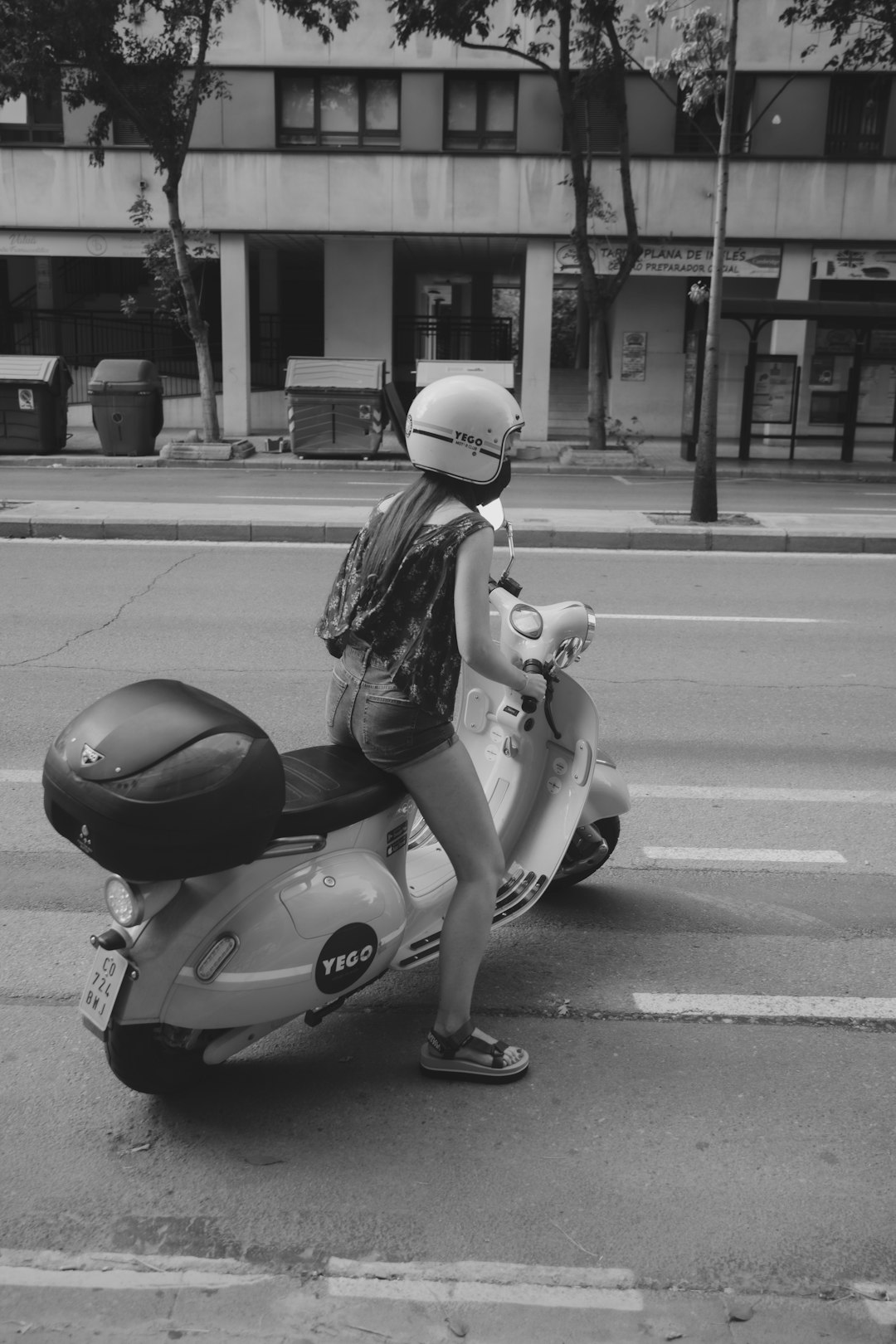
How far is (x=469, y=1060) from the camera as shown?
3.35 m

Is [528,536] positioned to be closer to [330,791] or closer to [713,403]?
[713,403]

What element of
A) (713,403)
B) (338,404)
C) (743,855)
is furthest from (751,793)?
(338,404)

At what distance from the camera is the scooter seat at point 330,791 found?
10.2 ft

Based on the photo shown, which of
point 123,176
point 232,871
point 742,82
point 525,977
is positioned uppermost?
point 742,82

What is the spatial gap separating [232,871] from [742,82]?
2648 cm

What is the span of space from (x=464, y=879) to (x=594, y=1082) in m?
0.63

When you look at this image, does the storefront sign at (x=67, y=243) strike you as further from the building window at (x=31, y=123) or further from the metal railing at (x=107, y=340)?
the metal railing at (x=107, y=340)

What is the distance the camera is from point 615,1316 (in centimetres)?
251

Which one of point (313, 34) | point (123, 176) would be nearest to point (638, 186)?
point (313, 34)

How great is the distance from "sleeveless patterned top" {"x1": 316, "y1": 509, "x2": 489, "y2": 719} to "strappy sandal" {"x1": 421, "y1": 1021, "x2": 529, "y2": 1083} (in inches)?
34.0

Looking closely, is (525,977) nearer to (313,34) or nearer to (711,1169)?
(711,1169)

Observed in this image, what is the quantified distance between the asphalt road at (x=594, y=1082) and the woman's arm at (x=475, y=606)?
1128 mm

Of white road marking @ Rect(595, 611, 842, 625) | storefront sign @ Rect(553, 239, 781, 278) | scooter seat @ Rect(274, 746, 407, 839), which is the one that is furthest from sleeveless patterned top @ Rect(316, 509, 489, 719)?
storefront sign @ Rect(553, 239, 781, 278)

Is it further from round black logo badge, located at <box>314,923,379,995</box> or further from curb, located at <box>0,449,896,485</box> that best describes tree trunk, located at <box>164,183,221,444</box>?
round black logo badge, located at <box>314,923,379,995</box>
